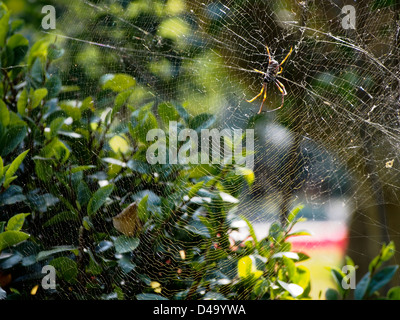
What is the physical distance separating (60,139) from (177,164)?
233 mm

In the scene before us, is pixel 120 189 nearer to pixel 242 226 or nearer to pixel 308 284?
pixel 242 226

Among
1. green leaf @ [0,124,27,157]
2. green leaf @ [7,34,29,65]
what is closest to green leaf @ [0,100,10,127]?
green leaf @ [0,124,27,157]

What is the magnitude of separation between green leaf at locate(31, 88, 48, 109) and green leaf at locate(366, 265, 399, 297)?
63cm

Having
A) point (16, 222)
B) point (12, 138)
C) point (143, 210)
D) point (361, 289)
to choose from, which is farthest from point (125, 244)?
point (361, 289)

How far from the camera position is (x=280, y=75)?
668 millimetres

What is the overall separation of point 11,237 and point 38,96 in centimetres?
25

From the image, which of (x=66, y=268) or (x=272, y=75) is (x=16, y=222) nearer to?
(x=66, y=268)

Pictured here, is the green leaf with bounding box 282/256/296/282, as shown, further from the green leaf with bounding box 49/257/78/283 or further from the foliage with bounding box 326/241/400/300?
the green leaf with bounding box 49/257/78/283

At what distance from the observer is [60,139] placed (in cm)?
65

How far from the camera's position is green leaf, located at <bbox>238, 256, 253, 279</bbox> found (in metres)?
0.53

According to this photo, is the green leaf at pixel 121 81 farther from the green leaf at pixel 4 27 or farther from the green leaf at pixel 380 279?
the green leaf at pixel 380 279

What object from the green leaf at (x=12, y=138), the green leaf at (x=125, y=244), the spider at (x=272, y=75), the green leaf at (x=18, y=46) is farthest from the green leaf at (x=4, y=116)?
the spider at (x=272, y=75)

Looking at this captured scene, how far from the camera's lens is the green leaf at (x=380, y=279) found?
0.57 m

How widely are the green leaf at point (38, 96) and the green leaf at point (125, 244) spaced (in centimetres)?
30
